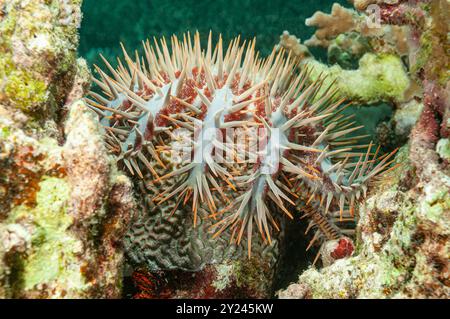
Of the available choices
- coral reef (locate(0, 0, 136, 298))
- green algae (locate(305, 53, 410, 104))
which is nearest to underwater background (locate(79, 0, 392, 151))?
green algae (locate(305, 53, 410, 104))

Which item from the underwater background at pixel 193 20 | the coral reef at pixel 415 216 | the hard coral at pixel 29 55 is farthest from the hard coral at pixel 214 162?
the underwater background at pixel 193 20

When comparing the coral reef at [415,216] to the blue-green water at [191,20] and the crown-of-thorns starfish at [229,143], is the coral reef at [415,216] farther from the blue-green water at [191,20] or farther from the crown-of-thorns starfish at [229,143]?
the blue-green water at [191,20]

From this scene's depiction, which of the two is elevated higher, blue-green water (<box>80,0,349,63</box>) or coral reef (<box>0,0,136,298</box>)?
blue-green water (<box>80,0,349,63</box>)

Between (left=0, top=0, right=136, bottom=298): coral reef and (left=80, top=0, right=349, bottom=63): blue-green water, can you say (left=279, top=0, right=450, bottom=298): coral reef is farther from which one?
(left=80, top=0, right=349, bottom=63): blue-green water

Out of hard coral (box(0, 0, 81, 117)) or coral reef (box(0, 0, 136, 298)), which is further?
hard coral (box(0, 0, 81, 117))

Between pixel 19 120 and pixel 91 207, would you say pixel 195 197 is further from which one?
pixel 19 120

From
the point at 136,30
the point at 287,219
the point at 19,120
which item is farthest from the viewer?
the point at 136,30

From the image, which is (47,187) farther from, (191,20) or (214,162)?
(191,20)
